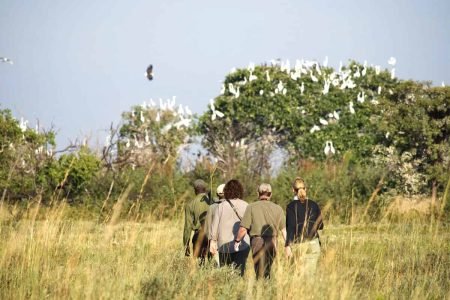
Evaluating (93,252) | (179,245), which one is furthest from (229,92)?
(93,252)

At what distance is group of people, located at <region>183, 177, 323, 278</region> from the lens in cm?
965

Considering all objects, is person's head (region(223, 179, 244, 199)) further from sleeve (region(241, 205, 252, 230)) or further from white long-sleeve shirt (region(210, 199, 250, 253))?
sleeve (region(241, 205, 252, 230))

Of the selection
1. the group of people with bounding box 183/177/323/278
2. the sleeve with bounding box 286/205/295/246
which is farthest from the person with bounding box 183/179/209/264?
the sleeve with bounding box 286/205/295/246

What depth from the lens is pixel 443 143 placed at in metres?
27.2

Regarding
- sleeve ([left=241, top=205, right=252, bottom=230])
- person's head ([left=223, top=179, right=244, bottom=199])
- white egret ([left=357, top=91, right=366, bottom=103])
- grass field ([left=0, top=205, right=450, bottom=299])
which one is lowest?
grass field ([left=0, top=205, right=450, bottom=299])

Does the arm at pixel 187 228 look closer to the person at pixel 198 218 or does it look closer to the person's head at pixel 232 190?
the person at pixel 198 218

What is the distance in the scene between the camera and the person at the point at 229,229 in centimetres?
990

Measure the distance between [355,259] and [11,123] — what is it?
1554 cm

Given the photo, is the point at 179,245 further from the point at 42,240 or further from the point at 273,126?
the point at 273,126

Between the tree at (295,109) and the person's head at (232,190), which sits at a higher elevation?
the tree at (295,109)

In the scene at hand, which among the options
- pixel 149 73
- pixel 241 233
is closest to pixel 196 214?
pixel 241 233

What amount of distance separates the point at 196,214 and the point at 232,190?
1.00 metres

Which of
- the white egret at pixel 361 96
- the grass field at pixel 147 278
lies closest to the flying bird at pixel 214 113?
the white egret at pixel 361 96

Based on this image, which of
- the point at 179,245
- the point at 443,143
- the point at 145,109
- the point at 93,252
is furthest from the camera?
the point at 145,109
